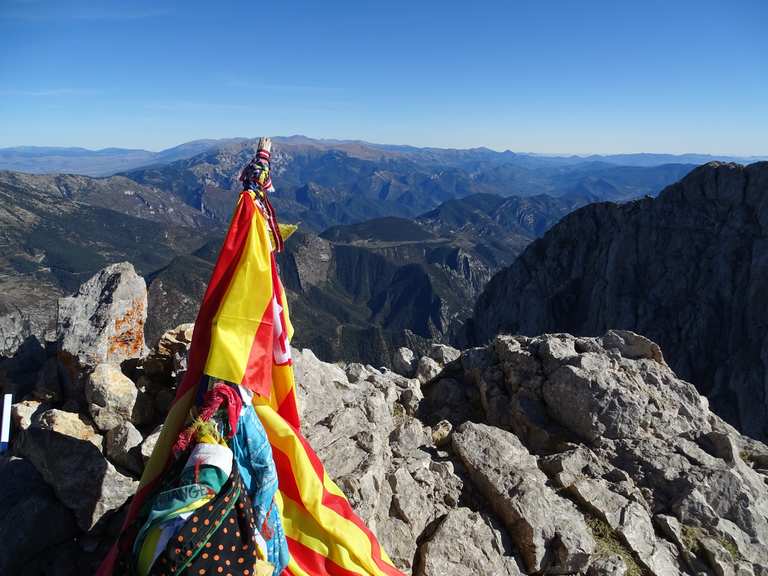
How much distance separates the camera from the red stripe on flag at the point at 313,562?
6.81 m

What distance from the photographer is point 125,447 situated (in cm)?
973

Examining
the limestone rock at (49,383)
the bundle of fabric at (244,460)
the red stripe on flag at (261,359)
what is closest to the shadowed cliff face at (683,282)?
the bundle of fabric at (244,460)

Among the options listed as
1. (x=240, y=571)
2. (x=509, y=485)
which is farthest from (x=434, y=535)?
(x=240, y=571)

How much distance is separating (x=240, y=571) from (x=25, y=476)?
6.18m

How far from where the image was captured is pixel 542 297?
294ft

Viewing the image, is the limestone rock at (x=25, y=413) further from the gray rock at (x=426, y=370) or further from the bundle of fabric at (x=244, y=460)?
the gray rock at (x=426, y=370)

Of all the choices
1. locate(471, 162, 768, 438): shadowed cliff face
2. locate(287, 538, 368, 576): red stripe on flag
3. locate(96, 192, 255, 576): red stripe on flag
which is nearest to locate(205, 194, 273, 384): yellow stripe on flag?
locate(96, 192, 255, 576): red stripe on flag

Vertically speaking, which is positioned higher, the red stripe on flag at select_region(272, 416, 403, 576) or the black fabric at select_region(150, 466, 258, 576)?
the black fabric at select_region(150, 466, 258, 576)

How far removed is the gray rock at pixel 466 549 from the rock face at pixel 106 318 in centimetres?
968

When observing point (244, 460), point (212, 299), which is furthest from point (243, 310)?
point (244, 460)

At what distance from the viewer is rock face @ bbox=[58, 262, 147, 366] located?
13.0 meters

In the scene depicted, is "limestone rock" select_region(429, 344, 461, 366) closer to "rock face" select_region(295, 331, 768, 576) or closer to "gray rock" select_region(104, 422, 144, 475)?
"rock face" select_region(295, 331, 768, 576)

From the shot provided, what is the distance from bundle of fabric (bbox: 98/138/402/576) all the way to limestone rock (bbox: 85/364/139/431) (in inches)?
212

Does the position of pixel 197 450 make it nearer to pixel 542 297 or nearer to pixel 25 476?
pixel 25 476
